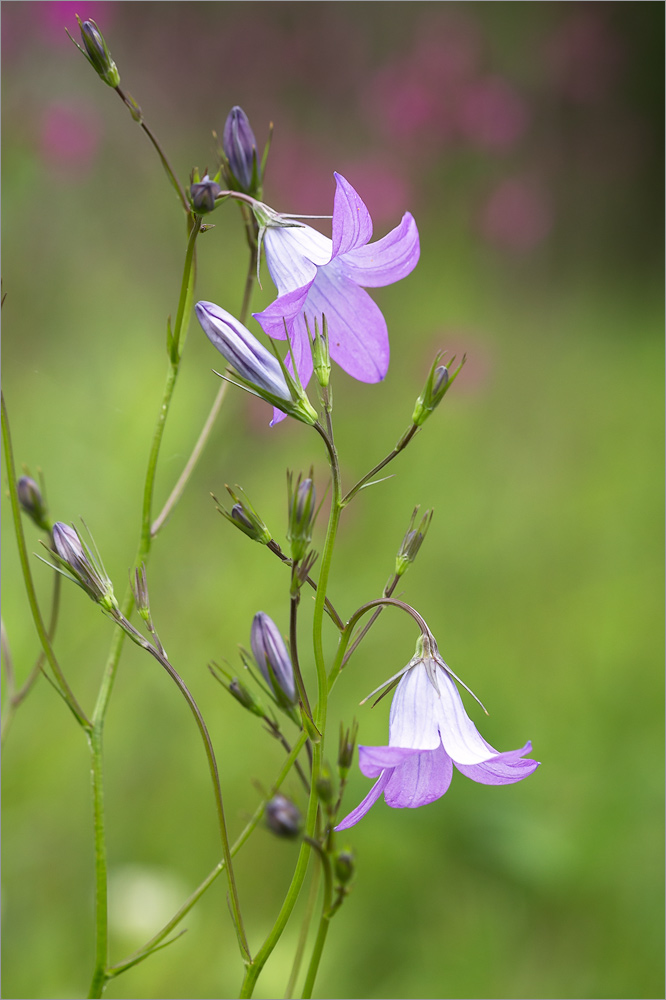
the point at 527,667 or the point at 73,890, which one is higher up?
the point at 527,667

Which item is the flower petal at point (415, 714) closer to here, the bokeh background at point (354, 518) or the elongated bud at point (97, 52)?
the bokeh background at point (354, 518)

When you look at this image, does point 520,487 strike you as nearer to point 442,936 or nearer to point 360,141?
point 442,936

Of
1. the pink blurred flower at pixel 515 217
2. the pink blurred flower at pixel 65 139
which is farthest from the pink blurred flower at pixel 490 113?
the pink blurred flower at pixel 65 139

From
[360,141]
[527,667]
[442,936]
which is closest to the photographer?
[442,936]

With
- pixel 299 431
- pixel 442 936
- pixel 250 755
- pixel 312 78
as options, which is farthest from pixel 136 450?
pixel 312 78

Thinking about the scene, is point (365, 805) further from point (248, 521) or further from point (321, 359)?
point (321, 359)

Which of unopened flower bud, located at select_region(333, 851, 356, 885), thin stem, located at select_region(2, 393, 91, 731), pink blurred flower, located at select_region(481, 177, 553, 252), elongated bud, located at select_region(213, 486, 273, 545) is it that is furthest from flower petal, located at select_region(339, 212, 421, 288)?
pink blurred flower, located at select_region(481, 177, 553, 252)

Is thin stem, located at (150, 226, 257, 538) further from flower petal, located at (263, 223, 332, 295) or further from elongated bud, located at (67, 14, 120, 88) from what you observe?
elongated bud, located at (67, 14, 120, 88)
